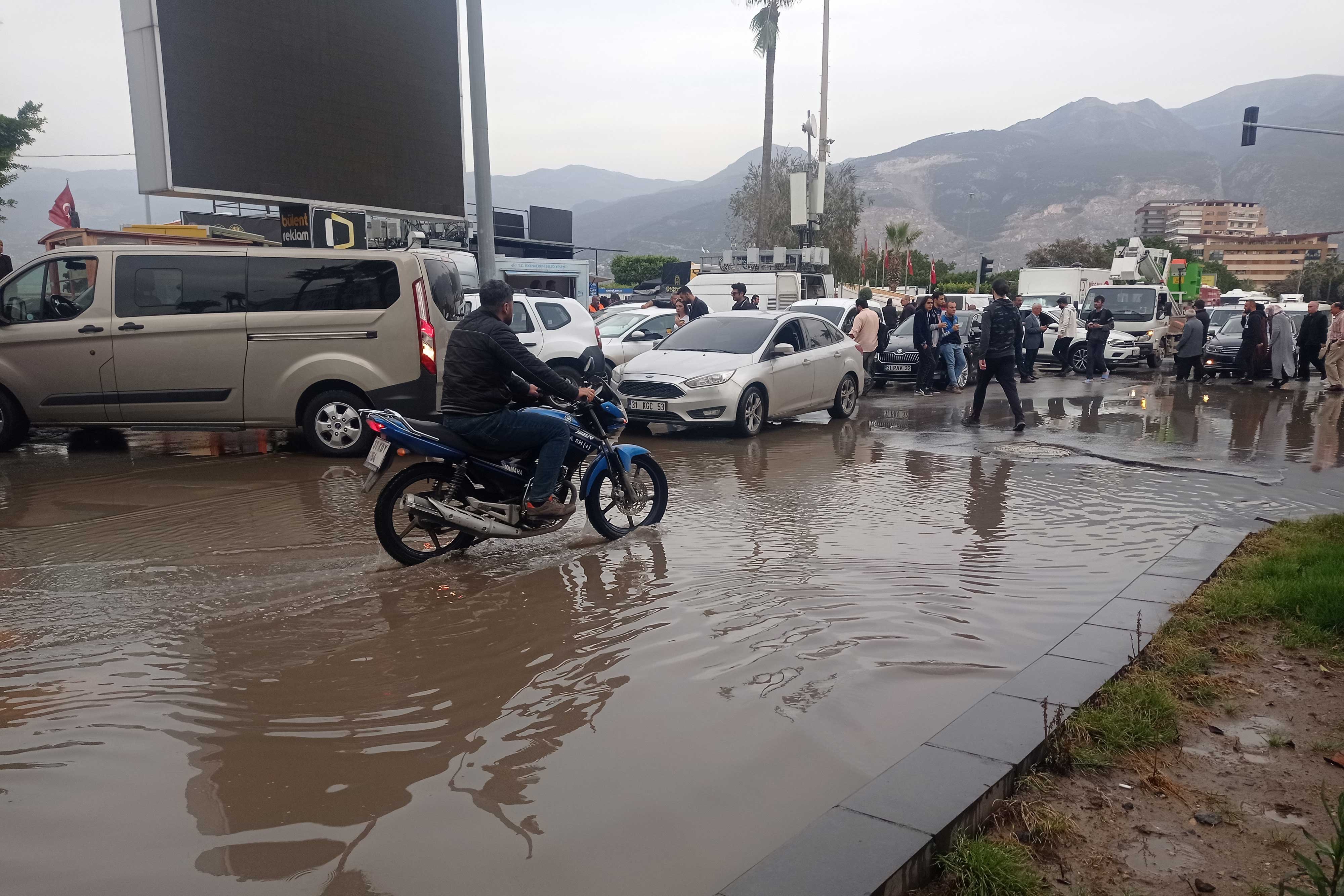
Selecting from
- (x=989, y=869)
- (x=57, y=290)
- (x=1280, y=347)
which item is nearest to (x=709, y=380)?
(x=57, y=290)

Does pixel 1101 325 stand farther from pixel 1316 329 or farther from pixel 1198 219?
pixel 1198 219

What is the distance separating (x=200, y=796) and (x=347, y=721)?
Result: 66cm

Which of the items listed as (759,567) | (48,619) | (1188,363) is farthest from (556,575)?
(1188,363)

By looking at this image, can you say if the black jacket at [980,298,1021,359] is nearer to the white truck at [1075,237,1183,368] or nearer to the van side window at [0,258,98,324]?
the van side window at [0,258,98,324]

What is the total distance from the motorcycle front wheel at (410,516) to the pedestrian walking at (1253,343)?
19786 millimetres

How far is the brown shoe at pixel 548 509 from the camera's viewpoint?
6.31 meters

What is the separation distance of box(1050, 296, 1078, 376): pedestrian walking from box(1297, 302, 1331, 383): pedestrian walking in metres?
4.75

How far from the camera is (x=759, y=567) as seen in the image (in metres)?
6.11

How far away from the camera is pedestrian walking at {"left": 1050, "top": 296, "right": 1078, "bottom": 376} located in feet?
77.7

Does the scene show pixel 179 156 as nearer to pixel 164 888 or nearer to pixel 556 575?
pixel 556 575

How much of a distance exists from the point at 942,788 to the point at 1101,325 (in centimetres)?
2163

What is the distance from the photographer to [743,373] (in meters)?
12.2

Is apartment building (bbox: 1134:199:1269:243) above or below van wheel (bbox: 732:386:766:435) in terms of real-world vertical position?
above

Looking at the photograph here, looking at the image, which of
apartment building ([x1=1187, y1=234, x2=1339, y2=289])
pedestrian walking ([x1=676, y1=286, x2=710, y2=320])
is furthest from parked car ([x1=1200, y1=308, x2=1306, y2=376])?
apartment building ([x1=1187, y1=234, x2=1339, y2=289])
